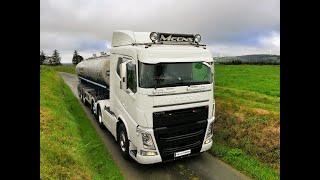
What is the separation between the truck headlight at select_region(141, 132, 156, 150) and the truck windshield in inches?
56.1

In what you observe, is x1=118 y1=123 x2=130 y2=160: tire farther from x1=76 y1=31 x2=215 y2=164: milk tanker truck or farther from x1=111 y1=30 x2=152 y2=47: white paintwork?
x1=111 y1=30 x2=152 y2=47: white paintwork

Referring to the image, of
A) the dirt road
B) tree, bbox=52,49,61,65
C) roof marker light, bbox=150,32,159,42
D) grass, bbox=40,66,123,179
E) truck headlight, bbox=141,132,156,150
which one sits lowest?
the dirt road

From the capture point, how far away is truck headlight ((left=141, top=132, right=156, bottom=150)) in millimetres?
8414

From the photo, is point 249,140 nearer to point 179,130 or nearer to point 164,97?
point 179,130

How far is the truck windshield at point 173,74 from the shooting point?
8.42 m

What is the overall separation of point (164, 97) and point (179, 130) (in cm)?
114

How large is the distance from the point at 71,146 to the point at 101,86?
477 centimetres

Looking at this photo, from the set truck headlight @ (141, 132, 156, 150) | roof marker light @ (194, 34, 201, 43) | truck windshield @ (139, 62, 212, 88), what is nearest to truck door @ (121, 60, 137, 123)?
truck windshield @ (139, 62, 212, 88)

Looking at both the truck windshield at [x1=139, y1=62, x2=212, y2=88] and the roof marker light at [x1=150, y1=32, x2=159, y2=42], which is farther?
the roof marker light at [x1=150, y1=32, x2=159, y2=42]

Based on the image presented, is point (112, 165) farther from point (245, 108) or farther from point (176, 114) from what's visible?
point (245, 108)

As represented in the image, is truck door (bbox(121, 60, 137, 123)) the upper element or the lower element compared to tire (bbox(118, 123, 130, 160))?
upper

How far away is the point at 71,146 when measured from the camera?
33.4 ft

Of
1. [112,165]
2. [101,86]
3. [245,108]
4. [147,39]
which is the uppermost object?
[147,39]
